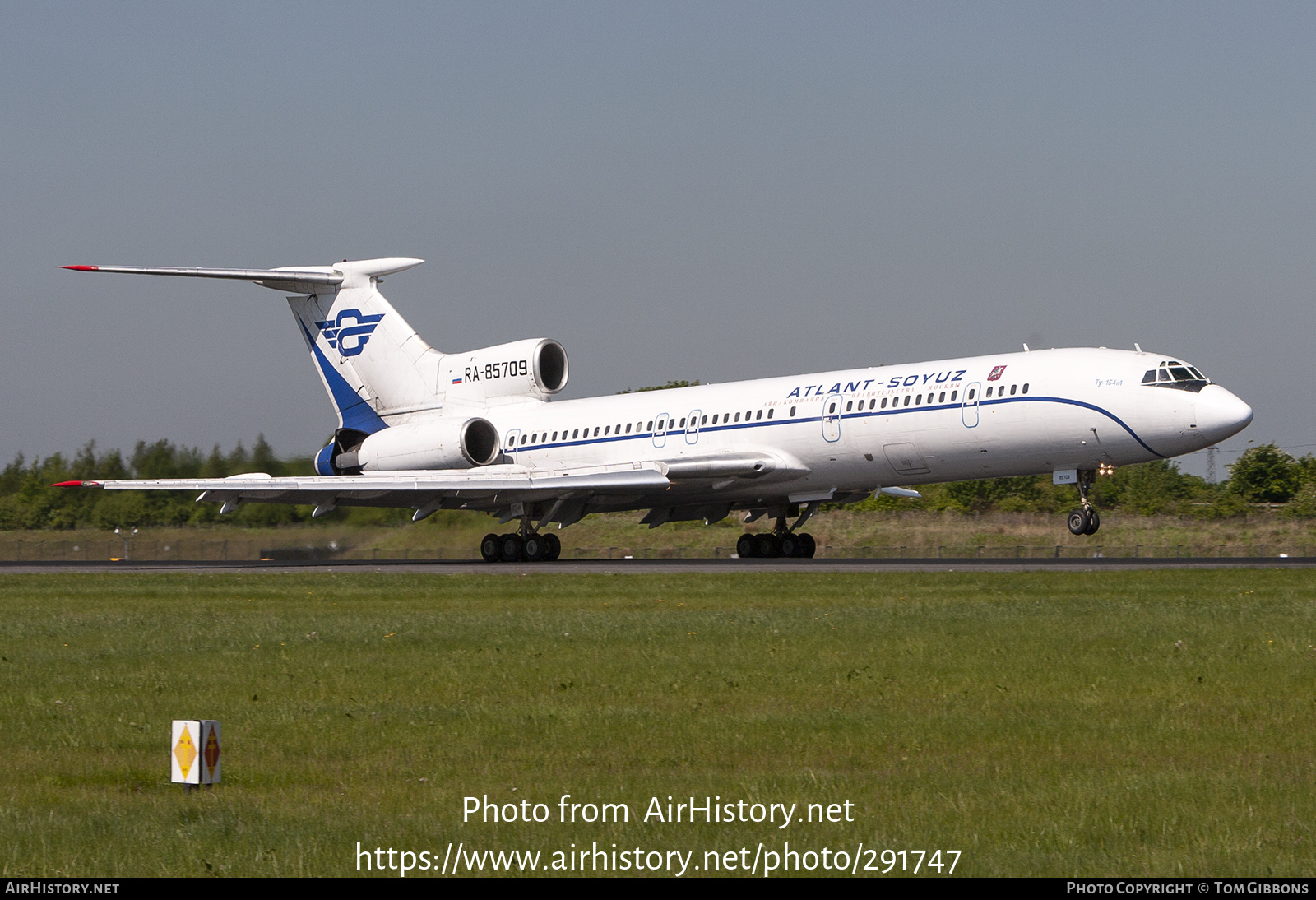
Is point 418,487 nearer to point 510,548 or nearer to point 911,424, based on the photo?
point 510,548

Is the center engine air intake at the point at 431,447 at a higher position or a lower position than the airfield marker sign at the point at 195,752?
higher

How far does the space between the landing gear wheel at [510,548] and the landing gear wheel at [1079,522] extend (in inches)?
534

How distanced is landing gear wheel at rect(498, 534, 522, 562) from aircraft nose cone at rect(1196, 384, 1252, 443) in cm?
1606

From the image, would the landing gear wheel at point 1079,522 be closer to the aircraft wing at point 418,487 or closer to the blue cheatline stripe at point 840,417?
the blue cheatline stripe at point 840,417

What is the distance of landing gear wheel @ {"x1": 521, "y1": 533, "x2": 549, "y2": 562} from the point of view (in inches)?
1389

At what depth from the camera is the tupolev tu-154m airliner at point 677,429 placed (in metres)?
29.1

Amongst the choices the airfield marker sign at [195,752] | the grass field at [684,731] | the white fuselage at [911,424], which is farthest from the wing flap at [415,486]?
the airfield marker sign at [195,752]

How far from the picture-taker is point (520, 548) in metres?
35.6

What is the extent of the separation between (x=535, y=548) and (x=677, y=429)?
178 inches

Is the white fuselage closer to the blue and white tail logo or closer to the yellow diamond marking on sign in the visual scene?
the blue and white tail logo

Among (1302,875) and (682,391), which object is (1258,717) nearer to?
(1302,875)

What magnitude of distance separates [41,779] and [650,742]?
381 cm

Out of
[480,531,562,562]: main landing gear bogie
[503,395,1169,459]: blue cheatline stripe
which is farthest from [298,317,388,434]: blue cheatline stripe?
[480,531,562,562]: main landing gear bogie

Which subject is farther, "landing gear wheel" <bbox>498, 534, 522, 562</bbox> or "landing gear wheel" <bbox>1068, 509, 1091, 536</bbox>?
"landing gear wheel" <bbox>498, 534, 522, 562</bbox>
